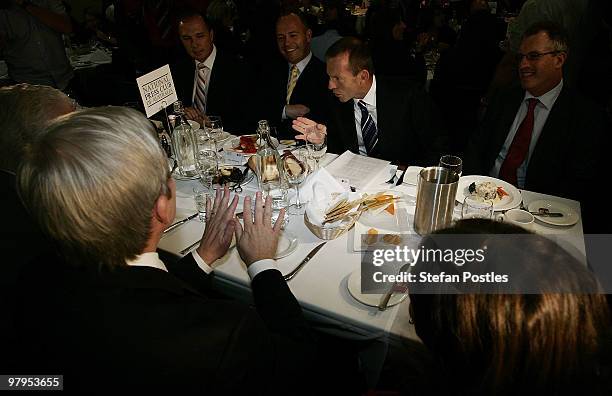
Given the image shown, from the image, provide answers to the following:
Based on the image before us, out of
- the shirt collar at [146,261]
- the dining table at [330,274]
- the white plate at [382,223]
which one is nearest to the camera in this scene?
the shirt collar at [146,261]

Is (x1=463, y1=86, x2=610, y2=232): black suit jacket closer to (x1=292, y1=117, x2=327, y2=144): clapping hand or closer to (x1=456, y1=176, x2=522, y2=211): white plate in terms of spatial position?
(x1=456, y1=176, x2=522, y2=211): white plate

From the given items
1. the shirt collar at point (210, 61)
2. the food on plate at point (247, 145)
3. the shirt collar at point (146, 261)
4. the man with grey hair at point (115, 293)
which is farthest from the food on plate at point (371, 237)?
the shirt collar at point (210, 61)

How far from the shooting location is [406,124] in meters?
2.69

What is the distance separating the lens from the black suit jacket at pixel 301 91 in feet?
11.0

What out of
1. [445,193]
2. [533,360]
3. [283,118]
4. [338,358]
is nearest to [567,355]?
[533,360]

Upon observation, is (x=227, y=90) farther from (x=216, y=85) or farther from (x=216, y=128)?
(x=216, y=128)

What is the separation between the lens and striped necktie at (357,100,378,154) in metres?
2.75

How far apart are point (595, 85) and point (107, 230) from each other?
176 inches

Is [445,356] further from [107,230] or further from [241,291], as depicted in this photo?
[241,291]

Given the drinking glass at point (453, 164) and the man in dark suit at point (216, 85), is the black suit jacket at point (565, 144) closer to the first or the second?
the drinking glass at point (453, 164)

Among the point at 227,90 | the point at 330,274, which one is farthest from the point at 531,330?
the point at 227,90

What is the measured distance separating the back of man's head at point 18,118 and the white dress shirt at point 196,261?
2.27 feet

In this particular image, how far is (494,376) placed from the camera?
76 cm

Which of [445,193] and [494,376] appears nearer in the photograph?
[494,376]
